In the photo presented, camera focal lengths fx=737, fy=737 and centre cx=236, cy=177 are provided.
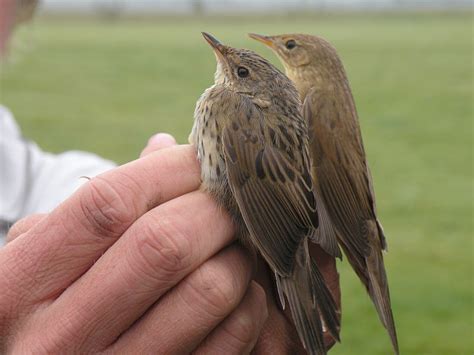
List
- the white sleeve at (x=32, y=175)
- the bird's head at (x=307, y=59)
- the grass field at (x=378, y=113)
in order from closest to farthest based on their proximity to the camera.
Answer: the bird's head at (x=307, y=59)
the white sleeve at (x=32, y=175)
the grass field at (x=378, y=113)

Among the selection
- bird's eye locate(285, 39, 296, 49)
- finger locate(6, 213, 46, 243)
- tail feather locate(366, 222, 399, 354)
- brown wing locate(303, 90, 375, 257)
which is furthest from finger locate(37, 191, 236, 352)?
bird's eye locate(285, 39, 296, 49)

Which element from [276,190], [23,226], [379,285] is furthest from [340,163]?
[23,226]

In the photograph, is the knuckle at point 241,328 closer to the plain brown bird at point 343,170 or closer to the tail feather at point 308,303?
the tail feather at point 308,303

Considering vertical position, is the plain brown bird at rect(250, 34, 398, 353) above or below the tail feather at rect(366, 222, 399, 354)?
above

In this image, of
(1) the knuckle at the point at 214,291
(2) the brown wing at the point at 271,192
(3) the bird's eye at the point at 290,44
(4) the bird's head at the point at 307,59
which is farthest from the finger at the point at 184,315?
(3) the bird's eye at the point at 290,44

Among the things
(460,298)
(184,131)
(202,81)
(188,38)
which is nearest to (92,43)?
(188,38)

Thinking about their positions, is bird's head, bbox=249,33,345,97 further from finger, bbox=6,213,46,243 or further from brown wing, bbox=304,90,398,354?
finger, bbox=6,213,46,243

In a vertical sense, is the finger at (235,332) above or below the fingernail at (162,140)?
below
